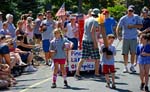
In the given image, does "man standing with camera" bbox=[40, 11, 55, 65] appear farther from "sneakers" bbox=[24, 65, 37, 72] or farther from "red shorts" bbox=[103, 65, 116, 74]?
"red shorts" bbox=[103, 65, 116, 74]

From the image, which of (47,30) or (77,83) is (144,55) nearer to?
(77,83)

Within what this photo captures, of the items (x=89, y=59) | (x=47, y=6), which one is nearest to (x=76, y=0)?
(x=47, y=6)

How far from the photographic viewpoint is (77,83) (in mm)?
14633

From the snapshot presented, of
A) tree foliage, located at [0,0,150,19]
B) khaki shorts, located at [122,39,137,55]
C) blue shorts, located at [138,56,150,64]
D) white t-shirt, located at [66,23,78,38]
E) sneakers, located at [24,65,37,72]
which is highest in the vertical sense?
tree foliage, located at [0,0,150,19]

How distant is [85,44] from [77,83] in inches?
58.2

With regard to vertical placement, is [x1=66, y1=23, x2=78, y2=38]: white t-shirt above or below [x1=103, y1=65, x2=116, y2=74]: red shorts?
above

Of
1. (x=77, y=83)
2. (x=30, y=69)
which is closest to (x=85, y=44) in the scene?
(x=77, y=83)

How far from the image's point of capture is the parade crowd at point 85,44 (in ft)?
45.0

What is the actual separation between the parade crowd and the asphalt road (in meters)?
0.23

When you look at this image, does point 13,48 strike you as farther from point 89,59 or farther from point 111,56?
point 111,56

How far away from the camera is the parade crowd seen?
45.0 feet

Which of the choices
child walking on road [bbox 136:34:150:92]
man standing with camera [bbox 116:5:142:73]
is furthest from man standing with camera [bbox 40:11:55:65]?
child walking on road [bbox 136:34:150:92]

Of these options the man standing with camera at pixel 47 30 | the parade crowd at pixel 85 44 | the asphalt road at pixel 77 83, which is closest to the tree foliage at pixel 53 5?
the parade crowd at pixel 85 44

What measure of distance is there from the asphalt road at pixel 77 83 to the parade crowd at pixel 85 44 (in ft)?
0.75
